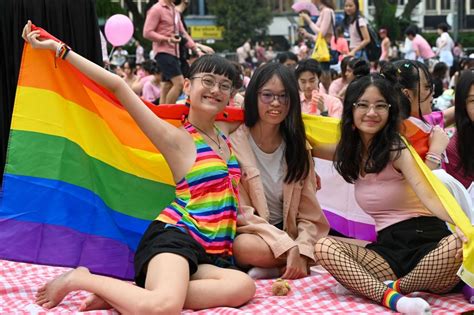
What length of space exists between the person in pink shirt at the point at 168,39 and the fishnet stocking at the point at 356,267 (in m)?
5.63

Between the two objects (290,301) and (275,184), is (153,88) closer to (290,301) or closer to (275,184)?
(275,184)

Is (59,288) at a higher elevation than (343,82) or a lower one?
lower

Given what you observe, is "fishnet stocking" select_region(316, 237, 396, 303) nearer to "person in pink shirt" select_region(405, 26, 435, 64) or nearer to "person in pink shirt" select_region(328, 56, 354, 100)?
"person in pink shirt" select_region(328, 56, 354, 100)

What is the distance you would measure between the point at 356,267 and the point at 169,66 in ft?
19.9

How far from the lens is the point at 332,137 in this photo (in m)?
4.65

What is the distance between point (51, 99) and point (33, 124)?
0.16 metres

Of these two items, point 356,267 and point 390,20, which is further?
point 390,20

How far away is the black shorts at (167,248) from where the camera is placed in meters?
3.68

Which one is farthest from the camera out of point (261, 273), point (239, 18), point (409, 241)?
point (239, 18)

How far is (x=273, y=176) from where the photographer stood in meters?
4.47

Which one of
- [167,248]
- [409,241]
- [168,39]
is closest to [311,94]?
[168,39]

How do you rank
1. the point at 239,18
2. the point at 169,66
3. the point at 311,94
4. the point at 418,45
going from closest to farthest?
the point at 311,94 → the point at 169,66 → the point at 418,45 → the point at 239,18

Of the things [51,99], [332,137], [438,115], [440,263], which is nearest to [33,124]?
[51,99]

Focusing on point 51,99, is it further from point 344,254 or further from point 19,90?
point 344,254
